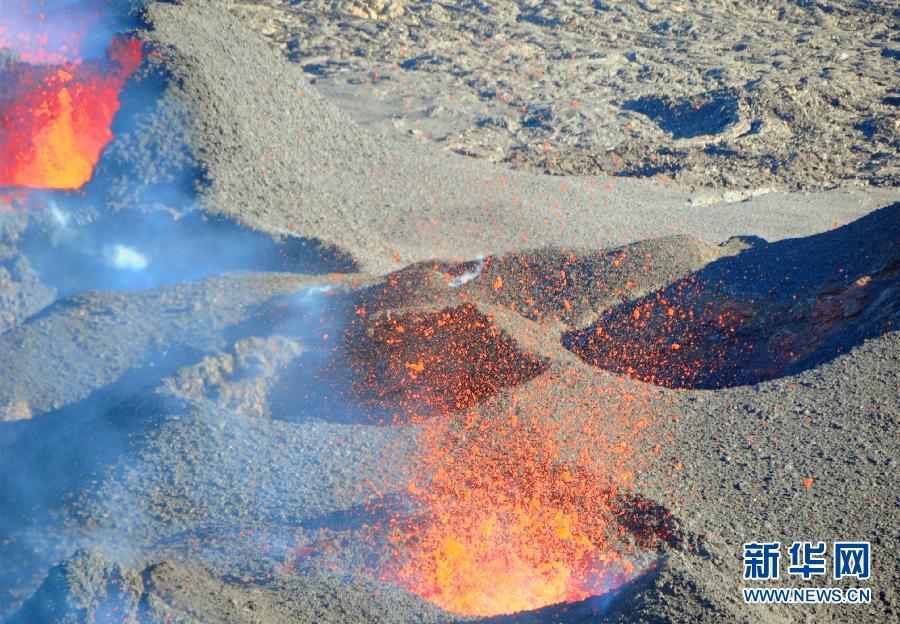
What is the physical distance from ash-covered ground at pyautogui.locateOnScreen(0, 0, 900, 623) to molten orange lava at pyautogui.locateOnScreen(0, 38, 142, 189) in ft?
1.43

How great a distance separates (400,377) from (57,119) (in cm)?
651

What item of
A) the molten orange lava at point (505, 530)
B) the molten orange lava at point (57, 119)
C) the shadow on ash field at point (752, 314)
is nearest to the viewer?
the molten orange lava at point (505, 530)

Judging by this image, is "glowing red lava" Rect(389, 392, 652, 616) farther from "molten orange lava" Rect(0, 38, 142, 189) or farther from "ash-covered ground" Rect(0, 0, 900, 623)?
"molten orange lava" Rect(0, 38, 142, 189)

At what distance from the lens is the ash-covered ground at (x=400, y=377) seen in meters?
6.18

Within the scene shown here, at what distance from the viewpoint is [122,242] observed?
9.94m

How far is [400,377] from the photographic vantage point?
8.06 metres

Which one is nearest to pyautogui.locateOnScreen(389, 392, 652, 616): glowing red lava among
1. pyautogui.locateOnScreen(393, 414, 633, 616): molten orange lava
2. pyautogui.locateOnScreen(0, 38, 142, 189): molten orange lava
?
pyautogui.locateOnScreen(393, 414, 633, 616): molten orange lava

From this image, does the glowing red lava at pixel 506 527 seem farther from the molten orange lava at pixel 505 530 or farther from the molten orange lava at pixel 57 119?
the molten orange lava at pixel 57 119

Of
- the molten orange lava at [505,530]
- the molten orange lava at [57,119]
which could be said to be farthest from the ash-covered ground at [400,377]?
the molten orange lava at [57,119]

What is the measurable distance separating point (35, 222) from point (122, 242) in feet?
3.52

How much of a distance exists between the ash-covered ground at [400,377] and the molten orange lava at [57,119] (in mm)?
436

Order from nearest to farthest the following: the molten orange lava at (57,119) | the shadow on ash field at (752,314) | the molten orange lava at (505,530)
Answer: the molten orange lava at (505,530) → the shadow on ash field at (752,314) → the molten orange lava at (57,119)

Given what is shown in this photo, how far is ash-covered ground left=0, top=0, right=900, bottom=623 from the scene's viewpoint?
243 inches

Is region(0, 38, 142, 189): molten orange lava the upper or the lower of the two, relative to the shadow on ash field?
upper
